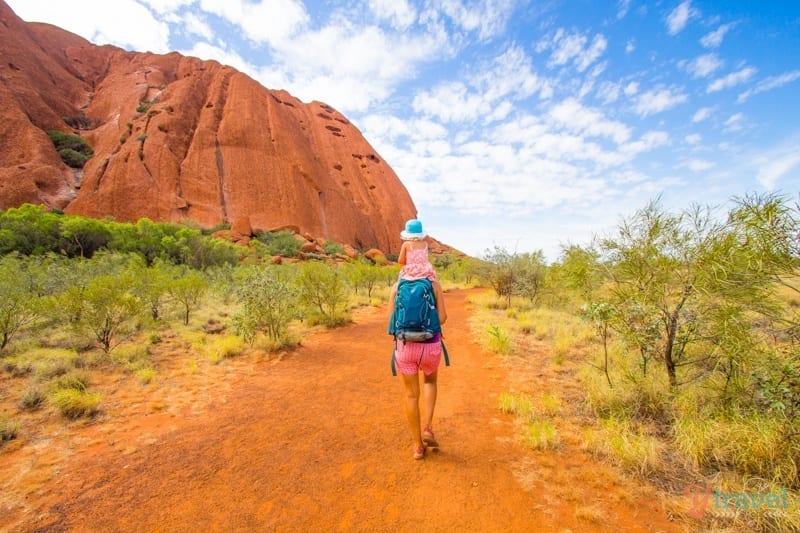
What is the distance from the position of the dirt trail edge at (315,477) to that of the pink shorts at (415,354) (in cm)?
98

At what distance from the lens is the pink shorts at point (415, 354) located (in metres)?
2.88

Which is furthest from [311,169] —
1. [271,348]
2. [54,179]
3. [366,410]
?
[366,410]

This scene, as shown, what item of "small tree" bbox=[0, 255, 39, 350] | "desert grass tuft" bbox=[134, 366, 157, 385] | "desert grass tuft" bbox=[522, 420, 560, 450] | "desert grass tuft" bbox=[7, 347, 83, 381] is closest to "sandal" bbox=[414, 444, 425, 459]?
"desert grass tuft" bbox=[522, 420, 560, 450]

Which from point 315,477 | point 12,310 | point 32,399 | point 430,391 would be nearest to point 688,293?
point 430,391

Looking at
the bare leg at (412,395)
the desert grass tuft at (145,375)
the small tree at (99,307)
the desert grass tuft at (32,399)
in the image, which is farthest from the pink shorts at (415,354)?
the small tree at (99,307)

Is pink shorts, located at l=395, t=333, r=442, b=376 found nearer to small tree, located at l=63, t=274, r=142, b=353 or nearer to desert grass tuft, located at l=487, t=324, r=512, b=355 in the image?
desert grass tuft, located at l=487, t=324, r=512, b=355

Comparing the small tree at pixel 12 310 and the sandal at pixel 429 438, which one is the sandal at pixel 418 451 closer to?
the sandal at pixel 429 438

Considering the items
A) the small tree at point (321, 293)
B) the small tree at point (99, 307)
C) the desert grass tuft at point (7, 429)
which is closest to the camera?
the desert grass tuft at point (7, 429)

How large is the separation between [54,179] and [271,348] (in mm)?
33748

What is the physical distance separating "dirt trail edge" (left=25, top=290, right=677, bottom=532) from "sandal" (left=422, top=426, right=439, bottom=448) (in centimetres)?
11

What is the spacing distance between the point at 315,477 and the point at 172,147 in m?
37.7

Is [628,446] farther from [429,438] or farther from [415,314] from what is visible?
[415,314]

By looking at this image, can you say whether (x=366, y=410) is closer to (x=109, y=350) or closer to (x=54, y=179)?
(x=109, y=350)

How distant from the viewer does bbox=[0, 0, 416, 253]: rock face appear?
27.5 m
